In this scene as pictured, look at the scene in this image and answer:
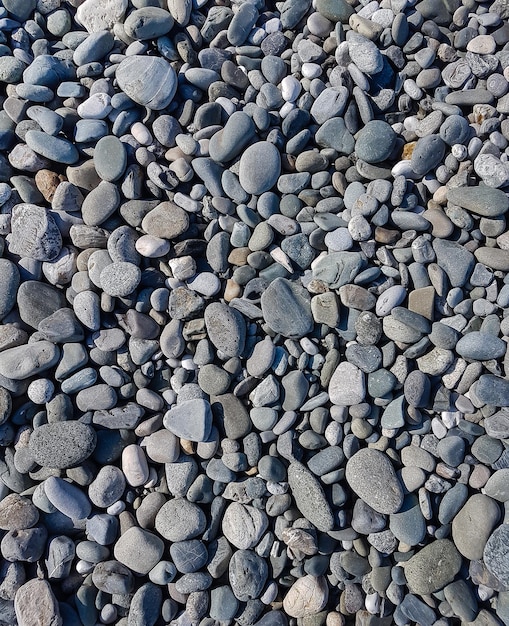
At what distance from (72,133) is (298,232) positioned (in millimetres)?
813

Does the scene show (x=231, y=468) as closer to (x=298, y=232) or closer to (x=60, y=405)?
(x=60, y=405)

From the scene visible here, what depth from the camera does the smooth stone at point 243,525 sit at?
4.55ft

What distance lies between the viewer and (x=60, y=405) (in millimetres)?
1435

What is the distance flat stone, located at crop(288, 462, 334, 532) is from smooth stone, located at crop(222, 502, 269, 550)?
11 centimetres

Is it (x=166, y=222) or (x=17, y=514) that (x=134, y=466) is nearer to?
(x=17, y=514)

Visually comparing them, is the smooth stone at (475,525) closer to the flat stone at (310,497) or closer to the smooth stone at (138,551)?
the flat stone at (310,497)

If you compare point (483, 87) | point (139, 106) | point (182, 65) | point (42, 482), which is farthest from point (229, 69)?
point (42, 482)

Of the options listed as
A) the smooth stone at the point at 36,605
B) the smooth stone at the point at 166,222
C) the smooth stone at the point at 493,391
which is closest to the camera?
the smooth stone at the point at 36,605

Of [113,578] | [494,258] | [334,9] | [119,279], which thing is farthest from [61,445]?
[334,9]

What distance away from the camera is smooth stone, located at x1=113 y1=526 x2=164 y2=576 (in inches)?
54.1

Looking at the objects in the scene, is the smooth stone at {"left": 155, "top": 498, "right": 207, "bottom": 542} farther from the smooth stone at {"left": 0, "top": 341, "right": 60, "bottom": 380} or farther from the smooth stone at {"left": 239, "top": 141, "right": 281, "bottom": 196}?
the smooth stone at {"left": 239, "top": 141, "right": 281, "bottom": 196}

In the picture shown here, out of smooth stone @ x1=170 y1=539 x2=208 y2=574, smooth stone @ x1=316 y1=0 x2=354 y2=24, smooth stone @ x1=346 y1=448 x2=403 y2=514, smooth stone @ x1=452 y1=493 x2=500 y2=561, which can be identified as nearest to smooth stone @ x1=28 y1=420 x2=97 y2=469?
smooth stone @ x1=170 y1=539 x2=208 y2=574

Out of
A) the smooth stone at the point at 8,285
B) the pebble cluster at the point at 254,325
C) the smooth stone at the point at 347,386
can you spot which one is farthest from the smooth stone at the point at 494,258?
the smooth stone at the point at 8,285

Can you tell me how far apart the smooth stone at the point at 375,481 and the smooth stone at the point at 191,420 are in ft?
1.37
